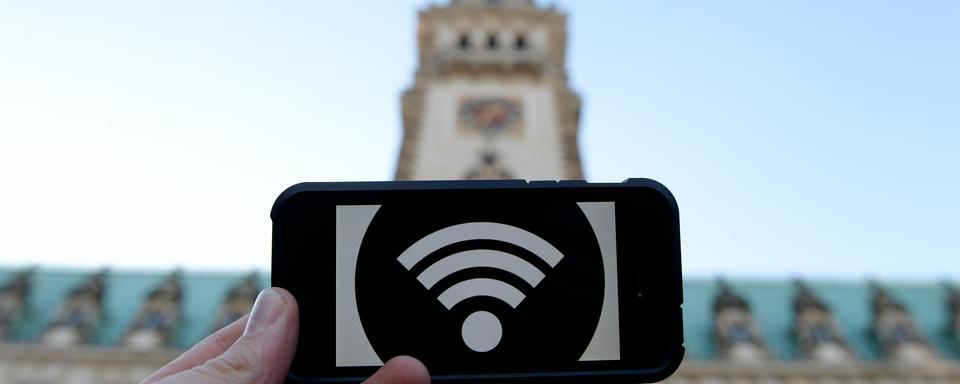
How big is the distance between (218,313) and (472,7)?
20.0 m

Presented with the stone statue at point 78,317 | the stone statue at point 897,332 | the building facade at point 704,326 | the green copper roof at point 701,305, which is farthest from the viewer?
the green copper roof at point 701,305

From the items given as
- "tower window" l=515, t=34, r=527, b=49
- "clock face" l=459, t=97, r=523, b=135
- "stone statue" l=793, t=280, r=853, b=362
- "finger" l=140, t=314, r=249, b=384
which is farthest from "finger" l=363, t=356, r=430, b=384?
"tower window" l=515, t=34, r=527, b=49

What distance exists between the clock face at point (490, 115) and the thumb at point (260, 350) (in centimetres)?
3263

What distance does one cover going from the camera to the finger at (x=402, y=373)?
8.26 feet

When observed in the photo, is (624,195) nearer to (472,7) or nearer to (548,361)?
(548,361)

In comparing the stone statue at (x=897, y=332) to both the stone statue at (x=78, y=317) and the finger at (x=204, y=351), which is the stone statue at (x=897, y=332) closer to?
the stone statue at (x=78, y=317)

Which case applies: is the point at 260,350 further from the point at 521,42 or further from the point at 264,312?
the point at 521,42

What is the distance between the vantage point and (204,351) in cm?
290

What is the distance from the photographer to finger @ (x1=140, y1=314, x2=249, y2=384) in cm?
274

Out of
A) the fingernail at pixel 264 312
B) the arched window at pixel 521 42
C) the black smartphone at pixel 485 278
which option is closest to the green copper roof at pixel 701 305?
the arched window at pixel 521 42

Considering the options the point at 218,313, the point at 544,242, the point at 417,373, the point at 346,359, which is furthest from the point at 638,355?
the point at 218,313

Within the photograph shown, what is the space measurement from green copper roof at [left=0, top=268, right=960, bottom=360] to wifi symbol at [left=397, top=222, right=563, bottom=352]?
A: 32.5 meters

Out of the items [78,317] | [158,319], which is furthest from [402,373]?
[78,317]

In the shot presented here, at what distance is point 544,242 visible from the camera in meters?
2.72
